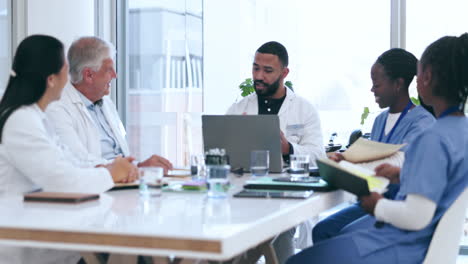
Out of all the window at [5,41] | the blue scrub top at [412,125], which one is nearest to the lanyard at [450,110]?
the blue scrub top at [412,125]

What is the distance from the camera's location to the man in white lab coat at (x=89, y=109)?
294 centimetres

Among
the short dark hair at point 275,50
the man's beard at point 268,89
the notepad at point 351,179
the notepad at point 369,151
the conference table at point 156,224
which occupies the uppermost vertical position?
the short dark hair at point 275,50

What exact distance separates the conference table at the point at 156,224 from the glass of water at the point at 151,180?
0.02m

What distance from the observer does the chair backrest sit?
201cm

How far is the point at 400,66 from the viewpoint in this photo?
118 inches

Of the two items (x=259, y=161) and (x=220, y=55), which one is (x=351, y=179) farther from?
(x=220, y=55)

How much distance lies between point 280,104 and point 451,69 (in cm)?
171

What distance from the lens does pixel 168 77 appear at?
220 inches

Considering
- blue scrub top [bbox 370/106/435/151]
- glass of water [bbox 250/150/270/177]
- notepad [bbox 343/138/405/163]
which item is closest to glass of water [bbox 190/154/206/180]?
glass of water [bbox 250/150/270/177]

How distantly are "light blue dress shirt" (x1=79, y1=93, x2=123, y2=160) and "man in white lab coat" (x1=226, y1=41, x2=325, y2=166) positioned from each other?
2.47 feet

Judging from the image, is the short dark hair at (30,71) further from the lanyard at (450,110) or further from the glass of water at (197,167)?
the lanyard at (450,110)

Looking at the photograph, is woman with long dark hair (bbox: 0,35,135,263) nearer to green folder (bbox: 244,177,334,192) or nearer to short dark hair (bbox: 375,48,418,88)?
green folder (bbox: 244,177,334,192)

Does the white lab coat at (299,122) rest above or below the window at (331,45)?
below

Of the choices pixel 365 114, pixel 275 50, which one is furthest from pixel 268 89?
pixel 365 114
